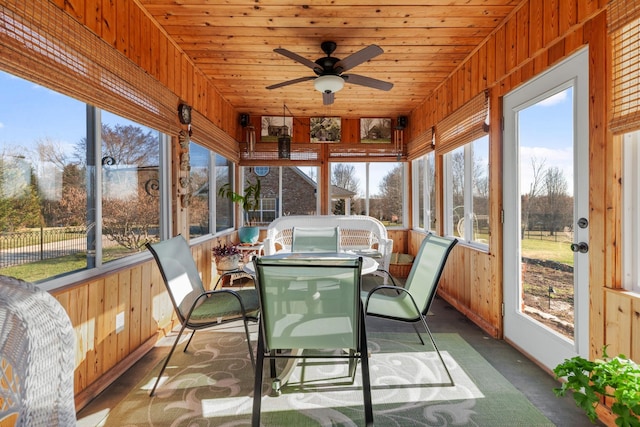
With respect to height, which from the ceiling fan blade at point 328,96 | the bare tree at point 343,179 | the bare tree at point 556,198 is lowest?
the bare tree at point 556,198

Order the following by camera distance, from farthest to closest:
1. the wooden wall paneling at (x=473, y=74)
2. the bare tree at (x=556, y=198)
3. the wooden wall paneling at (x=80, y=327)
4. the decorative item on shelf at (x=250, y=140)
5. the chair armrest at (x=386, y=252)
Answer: the decorative item on shelf at (x=250, y=140)
the chair armrest at (x=386, y=252)
the wooden wall paneling at (x=473, y=74)
the bare tree at (x=556, y=198)
the wooden wall paneling at (x=80, y=327)

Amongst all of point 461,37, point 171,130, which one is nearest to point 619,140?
point 461,37

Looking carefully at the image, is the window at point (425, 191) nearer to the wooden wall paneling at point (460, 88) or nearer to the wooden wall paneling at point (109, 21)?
the wooden wall paneling at point (460, 88)

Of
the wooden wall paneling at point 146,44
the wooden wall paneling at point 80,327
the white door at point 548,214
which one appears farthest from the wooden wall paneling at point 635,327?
the wooden wall paneling at point 146,44

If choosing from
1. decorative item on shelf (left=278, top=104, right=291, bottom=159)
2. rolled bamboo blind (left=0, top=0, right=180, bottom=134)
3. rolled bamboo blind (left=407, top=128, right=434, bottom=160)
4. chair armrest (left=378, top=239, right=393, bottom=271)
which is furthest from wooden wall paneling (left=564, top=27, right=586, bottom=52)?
decorative item on shelf (left=278, top=104, right=291, bottom=159)

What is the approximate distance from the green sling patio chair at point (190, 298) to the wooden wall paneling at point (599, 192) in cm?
198

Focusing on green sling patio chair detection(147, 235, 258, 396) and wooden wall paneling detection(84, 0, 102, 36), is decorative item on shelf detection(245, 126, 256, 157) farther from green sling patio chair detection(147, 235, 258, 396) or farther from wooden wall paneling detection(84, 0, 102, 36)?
wooden wall paneling detection(84, 0, 102, 36)

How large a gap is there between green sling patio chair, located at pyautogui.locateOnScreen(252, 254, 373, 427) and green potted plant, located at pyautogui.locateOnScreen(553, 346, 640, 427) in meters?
0.84

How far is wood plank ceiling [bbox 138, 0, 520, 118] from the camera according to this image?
2.40 metres

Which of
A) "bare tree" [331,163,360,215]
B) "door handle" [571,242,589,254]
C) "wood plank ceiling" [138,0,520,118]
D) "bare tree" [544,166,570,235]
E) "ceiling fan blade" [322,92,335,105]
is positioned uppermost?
"wood plank ceiling" [138,0,520,118]

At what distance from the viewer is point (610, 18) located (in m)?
1.64

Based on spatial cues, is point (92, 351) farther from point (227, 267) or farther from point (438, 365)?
point (438, 365)

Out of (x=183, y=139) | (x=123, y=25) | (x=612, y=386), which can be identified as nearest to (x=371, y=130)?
(x=183, y=139)

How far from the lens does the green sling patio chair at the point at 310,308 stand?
1565 mm
